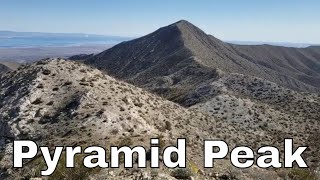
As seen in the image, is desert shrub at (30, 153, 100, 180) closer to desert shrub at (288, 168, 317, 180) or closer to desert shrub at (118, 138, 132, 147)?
desert shrub at (118, 138, 132, 147)

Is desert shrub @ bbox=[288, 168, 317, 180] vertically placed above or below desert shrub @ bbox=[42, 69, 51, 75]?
below

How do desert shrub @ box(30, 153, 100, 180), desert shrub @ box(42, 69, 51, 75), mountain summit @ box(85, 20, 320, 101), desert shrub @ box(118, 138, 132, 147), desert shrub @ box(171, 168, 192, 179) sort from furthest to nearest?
mountain summit @ box(85, 20, 320, 101), desert shrub @ box(42, 69, 51, 75), desert shrub @ box(118, 138, 132, 147), desert shrub @ box(171, 168, 192, 179), desert shrub @ box(30, 153, 100, 180)

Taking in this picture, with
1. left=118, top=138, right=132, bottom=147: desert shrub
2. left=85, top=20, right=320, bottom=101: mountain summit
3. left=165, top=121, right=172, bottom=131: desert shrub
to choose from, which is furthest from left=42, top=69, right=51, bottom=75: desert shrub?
left=85, top=20, right=320, bottom=101: mountain summit

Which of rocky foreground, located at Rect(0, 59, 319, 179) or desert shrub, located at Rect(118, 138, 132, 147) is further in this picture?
desert shrub, located at Rect(118, 138, 132, 147)

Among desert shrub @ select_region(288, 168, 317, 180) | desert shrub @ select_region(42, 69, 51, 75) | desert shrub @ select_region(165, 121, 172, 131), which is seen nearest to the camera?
desert shrub @ select_region(288, 168, 317, 180)

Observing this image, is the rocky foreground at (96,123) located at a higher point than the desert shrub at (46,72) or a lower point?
lower

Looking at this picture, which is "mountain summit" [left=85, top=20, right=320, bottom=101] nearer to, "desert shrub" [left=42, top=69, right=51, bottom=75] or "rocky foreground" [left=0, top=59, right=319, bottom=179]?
"rocky foreground" [left=0, top=59, right=319, bottom=179]

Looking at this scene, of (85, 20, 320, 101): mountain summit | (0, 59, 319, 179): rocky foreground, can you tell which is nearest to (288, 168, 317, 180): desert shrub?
(0, 59, 319, 179): rocky foreground

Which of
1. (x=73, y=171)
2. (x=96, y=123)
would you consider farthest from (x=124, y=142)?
(x=73, y=171)

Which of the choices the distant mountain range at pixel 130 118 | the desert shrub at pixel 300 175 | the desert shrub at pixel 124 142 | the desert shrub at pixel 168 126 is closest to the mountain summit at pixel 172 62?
the distant mountain range at pixel 130 118

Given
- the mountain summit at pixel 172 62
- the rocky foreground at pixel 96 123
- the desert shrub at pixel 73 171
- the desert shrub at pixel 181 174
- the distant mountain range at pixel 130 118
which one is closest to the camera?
the desert shrub at pixel 73 171

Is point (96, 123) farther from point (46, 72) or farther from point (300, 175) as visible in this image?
point (300, 175)

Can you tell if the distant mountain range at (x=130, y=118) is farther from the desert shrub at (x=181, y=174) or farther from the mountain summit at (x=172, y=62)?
the mountain summit at (x=172, y=62)

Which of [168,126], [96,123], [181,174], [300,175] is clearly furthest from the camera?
[168,126]
